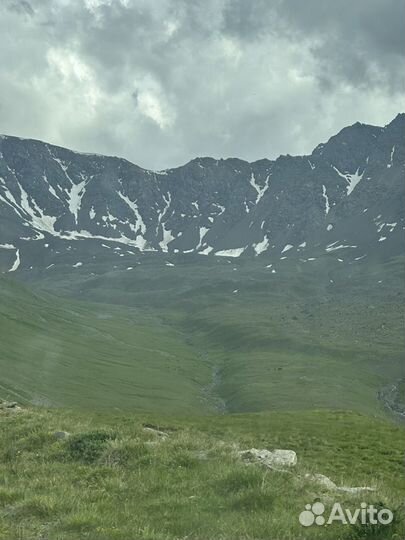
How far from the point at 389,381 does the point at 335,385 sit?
24.4 metres

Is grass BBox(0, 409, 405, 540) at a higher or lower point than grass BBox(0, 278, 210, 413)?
higher

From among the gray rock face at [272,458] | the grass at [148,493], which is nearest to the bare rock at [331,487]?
the grass at [148,493]

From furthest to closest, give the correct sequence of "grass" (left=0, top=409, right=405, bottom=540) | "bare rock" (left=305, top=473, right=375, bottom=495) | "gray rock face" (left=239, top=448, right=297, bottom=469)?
"gray rock face" (left=239, top=448, right=297, bottom=469) → "bare rock" (left=305, top=473, right=375, bottom=495) → "grass" (left=0, top=409, right=405, bottom=540)

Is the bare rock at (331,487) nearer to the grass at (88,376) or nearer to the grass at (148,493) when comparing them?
the grass at (148,493)

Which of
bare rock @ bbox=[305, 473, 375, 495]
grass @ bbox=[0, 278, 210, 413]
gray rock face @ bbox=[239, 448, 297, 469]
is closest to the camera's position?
bare rock @ bbox=[305, 473, 375, 495]

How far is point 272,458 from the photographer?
17312mm

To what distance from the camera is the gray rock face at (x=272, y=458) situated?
1579 centimetres

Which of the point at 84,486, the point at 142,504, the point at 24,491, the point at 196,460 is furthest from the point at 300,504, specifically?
the point at 24,491

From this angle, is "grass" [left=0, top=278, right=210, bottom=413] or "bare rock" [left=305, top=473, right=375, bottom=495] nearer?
"bare rock" [left=305, top=473, right=375, bottom=495]

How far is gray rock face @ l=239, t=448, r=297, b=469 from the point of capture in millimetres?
15789

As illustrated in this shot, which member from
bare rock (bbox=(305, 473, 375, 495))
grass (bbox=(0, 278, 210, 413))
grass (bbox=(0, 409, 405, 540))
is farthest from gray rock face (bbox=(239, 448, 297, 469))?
grass (bbox=(0, 278, 210, 413))

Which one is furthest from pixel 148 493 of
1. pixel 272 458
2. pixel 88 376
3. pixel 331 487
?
pixel 88 376

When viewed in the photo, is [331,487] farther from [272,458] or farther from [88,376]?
[88,376]

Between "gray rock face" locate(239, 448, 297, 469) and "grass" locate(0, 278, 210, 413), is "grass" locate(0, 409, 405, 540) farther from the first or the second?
"grass" locate(0, 278, 210, 413)
